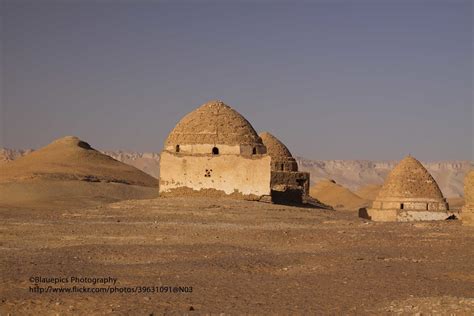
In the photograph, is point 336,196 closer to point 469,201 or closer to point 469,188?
point 469,201

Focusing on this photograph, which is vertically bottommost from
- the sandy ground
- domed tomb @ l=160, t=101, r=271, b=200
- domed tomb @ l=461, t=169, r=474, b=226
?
the sandy ground

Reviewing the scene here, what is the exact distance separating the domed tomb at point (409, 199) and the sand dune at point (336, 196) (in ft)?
71.0

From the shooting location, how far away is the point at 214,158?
27250 mm

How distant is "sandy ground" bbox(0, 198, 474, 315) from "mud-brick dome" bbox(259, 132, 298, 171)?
48.9 ft

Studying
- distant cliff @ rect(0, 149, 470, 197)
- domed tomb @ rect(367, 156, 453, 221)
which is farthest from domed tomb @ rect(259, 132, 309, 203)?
distant cliff @ rect(0, 149, 470, 197)

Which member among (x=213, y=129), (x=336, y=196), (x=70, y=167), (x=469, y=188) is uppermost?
(x=213, y=129)

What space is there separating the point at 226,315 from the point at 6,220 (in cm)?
1457

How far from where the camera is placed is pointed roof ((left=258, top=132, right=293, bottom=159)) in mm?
36750

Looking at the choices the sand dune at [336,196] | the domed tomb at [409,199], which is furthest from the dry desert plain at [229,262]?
the sand dune at [336,196]

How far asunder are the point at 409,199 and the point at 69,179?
23.4 meters

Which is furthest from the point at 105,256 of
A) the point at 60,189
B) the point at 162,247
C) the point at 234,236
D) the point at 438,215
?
the point at 60,189

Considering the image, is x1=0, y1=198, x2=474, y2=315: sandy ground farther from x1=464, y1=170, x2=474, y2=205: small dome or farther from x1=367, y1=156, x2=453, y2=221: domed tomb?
x1=367, y1=156, x2=453, y2=221: domed tomb

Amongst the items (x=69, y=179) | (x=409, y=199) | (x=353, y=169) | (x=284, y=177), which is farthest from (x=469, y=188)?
(x=353, y=169)

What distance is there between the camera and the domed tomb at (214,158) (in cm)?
2692
